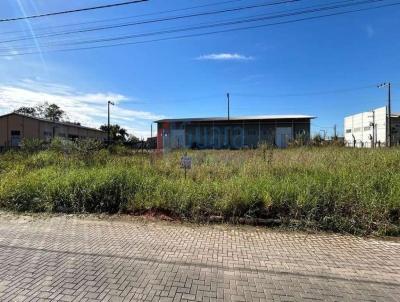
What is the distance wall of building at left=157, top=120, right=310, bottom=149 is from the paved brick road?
38653mm

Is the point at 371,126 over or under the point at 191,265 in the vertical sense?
over

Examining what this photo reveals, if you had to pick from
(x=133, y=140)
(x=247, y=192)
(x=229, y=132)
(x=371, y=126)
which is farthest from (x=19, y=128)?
(x=371, y=126)

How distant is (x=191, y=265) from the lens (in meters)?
4.93

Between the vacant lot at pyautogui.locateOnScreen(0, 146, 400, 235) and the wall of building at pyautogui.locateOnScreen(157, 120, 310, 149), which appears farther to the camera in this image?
the wall of building at pyautogui.locateOnScreen(157, 120, 310, 149)

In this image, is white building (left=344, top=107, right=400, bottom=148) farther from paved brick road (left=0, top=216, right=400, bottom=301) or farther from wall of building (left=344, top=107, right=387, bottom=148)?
paved brick road (left=0, top=216, right=400, bottom=301)

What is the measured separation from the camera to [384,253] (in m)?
5.51

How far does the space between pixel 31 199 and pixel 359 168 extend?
32.3 feet

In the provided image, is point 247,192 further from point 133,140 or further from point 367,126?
point 367,126

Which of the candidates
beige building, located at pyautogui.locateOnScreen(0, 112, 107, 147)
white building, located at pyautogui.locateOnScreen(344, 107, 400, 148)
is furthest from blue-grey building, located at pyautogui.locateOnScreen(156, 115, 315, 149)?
beige building, located at pyautogui.locateOnScreen(0, 112, 107, 147)

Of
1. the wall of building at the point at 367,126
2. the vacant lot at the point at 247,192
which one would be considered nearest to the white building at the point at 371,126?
the wall of building at the point at 367,126

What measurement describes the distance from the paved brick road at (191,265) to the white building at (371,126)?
51395 millimetres

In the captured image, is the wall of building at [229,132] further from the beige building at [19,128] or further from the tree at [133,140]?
the beige building at [19,128]

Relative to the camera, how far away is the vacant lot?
7160mm

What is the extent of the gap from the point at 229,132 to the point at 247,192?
39875 mm
